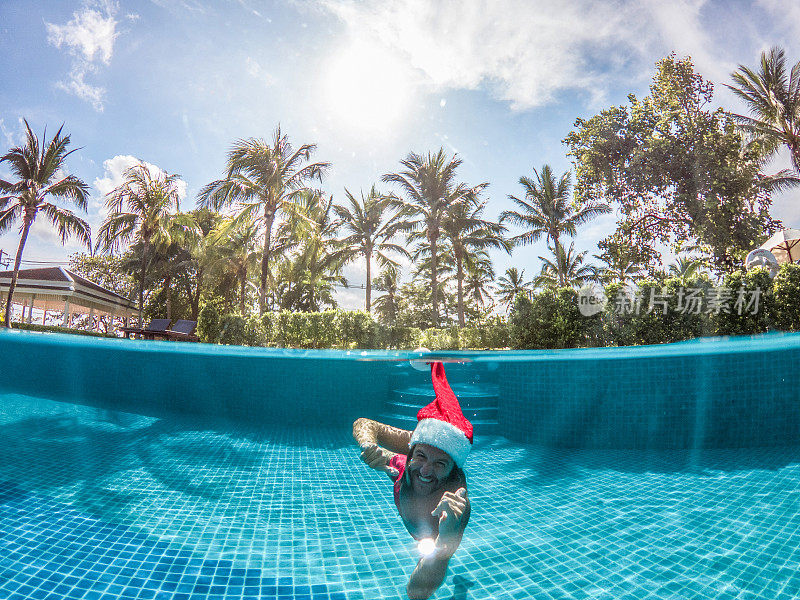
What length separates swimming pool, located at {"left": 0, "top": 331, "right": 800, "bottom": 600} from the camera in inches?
105

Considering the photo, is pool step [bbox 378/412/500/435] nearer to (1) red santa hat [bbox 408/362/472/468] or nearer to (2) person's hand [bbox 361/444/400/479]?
(1) red santa hat [bbox 408/362/472/468]

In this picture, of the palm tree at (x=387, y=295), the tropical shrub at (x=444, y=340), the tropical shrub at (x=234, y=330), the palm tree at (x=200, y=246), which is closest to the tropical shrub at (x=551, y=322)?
the tropical shrub at (x=444, y=340)

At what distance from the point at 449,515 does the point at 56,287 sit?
90.6 ft

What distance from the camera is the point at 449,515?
121 centimetres

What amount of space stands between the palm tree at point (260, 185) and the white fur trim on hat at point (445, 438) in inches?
706

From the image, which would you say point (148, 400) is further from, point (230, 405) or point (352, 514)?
point (352, 514)

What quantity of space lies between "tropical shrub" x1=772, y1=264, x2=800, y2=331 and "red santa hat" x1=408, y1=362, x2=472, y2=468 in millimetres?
13925

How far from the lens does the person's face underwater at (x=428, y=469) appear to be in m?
1.52

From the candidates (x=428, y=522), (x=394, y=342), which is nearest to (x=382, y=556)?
(x=428, y=522)

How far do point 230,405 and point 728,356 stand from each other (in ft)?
34.3

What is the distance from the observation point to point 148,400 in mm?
9703

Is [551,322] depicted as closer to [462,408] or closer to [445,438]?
[462,408]

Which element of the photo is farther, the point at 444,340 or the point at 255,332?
the point at 255,332
